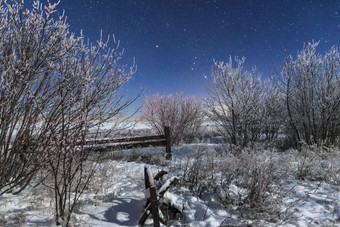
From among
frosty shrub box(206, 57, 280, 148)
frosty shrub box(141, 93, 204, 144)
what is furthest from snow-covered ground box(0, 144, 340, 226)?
frosty shrub box(141, 93, 204, 144)

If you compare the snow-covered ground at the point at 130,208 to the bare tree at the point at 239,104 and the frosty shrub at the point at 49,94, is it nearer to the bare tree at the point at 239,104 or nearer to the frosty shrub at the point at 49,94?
the frosty shrub at the point at 49,94

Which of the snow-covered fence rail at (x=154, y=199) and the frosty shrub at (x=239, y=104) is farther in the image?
the frosty shrub at (x=239, y=104)

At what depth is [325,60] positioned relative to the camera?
7723mm

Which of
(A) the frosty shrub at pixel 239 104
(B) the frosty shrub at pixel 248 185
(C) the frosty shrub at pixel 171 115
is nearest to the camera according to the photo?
(B) the frosty shrub at pixel 248 185

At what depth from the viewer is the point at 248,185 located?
10.3 ft

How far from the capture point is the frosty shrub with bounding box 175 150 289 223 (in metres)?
2.75

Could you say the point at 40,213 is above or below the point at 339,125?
below

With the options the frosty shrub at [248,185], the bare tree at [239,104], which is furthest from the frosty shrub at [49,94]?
the bare tree at [239,104]

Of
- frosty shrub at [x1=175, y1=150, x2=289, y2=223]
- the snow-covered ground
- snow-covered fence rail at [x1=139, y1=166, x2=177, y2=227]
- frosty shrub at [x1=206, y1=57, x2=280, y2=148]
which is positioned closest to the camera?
snow-covered fence rail at [x1=139, y1=166, x2=177, y2=227]

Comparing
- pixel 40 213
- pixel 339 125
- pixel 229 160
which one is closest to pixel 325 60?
pixel 339 125

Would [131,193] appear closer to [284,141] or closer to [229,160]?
[229,160]

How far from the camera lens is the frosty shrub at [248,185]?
2750 millimetres

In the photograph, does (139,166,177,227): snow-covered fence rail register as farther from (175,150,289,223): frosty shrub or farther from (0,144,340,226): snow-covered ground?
(175,150,289,223): frosty shrub

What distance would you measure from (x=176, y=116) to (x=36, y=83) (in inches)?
355
